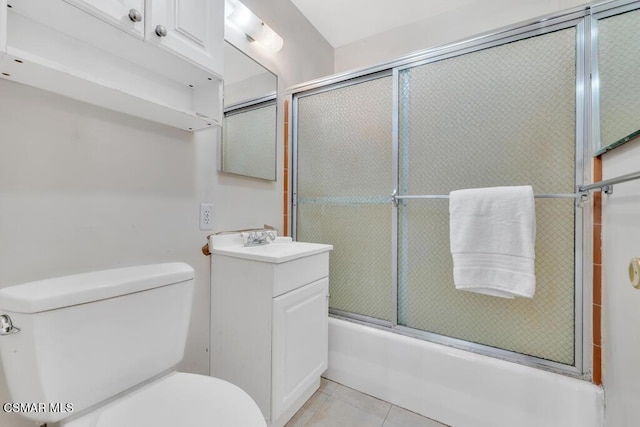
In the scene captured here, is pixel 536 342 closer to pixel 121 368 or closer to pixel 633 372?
pixel 633 372

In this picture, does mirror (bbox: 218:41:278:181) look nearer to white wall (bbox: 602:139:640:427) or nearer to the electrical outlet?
the electrical outlet

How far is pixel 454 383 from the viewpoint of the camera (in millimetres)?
1292

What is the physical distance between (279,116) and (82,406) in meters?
1.69

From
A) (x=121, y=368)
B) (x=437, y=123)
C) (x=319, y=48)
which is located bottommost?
(x=121, y=368)

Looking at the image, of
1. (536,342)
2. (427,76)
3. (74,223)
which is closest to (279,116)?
(427,76)

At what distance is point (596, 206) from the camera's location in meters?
1.08

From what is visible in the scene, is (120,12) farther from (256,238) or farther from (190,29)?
(256,238)

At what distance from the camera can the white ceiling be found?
1.93 metres

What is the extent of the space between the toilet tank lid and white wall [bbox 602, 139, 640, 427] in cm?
151

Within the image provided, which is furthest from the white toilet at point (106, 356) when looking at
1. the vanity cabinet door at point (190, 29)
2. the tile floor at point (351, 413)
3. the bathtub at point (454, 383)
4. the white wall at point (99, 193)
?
the bathtub at point (454, 383)

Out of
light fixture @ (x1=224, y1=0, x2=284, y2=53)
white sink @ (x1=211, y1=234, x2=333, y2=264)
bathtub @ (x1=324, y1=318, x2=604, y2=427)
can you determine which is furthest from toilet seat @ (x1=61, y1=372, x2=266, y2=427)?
light fixture @ (x1=224, y1=0, x2=284, y2=53)

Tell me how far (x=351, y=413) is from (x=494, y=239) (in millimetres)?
1125

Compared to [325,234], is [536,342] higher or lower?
lower

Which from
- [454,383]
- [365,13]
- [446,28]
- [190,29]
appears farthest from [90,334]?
[446,28]
